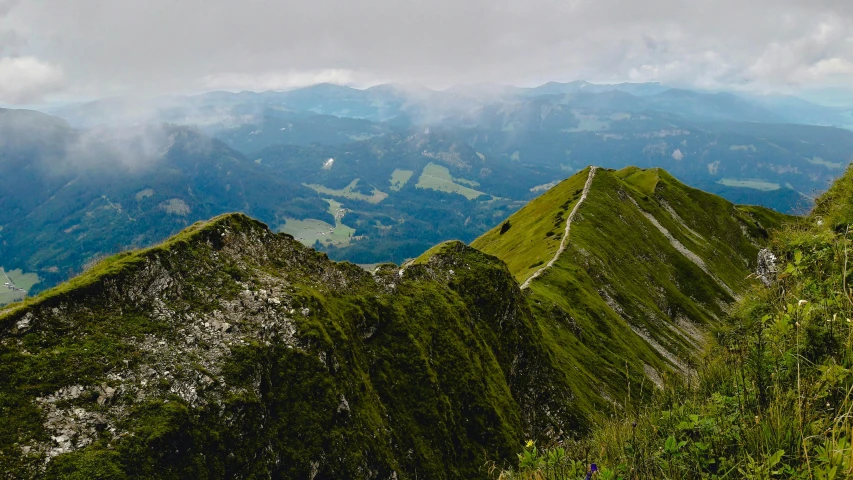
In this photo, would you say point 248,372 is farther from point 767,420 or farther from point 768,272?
point 768,272

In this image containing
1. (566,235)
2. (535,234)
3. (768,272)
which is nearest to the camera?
(768,272)

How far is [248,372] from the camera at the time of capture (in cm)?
2761

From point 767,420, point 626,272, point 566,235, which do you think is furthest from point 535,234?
point 767,420

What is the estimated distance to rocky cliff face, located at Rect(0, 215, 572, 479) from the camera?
→ 2188 cm

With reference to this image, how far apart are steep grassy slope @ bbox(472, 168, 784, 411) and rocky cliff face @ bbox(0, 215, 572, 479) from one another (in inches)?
611

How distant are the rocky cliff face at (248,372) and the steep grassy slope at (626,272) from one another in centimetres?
1553

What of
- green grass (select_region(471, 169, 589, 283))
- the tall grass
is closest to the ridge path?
green grass (select_region(471, 169, 589, 283))

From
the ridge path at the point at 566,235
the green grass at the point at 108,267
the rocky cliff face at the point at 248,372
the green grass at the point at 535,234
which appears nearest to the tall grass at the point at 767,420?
the rocky cliff face at the point at 248,372

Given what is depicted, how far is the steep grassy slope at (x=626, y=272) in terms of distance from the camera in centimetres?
7156

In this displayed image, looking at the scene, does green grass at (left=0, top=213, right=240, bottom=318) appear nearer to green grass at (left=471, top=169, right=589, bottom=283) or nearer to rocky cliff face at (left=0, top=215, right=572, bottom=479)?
rocky cliff face at (left=0, top=215, right=572, bottom=479)

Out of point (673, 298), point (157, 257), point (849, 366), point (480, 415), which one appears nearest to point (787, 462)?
point (849, 366)

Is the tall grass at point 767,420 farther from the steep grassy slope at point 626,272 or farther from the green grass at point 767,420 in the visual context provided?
the steep grassy slope at point 626,272

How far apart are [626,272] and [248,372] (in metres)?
104

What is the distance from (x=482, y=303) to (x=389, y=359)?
1550 centimetres
